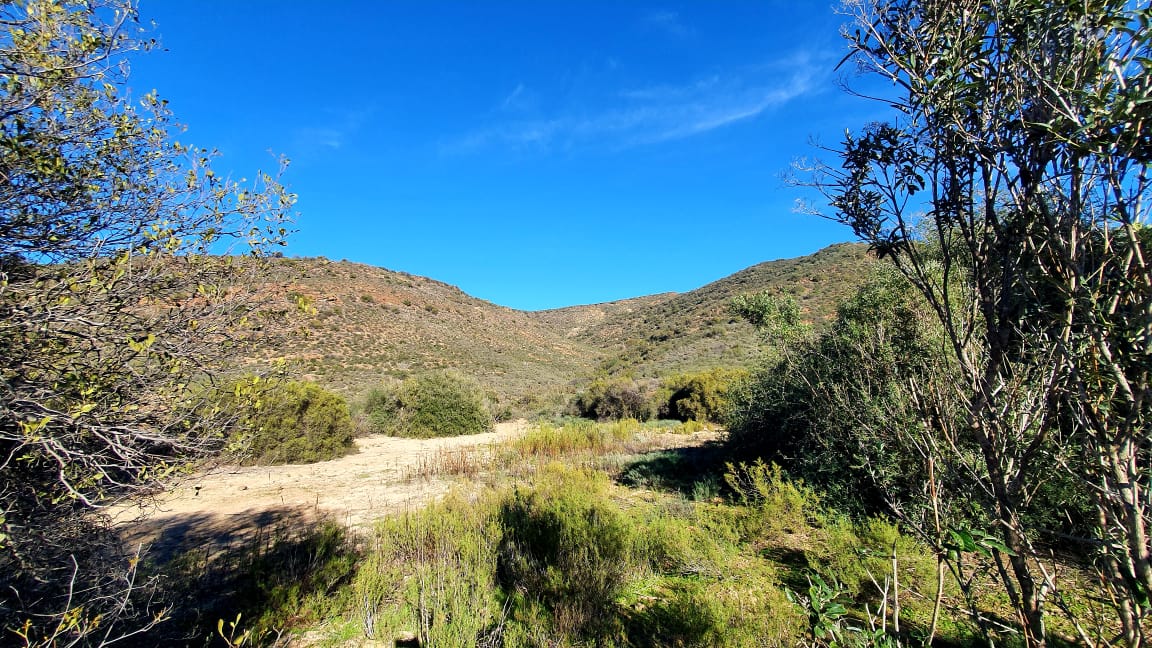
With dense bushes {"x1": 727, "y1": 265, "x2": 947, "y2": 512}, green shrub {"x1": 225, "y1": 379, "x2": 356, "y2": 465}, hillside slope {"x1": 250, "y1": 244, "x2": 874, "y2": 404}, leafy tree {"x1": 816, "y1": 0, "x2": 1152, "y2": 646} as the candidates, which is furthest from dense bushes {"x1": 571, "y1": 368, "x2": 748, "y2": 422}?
leafy tree {"x1": 816, "y1": 0, "x2": 1152, "y2": 646}

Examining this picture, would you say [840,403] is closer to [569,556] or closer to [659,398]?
[569,556]

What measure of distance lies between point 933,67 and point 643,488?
→ 7788 mm

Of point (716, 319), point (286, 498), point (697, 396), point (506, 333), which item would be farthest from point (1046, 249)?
point (506, 333)

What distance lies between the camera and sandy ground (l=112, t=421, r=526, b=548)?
6354 mm

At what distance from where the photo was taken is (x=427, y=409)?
1622 cm

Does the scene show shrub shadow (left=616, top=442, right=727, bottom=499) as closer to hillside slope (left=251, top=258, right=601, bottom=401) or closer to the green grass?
the green grass

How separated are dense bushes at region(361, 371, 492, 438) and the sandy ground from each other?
4079mm

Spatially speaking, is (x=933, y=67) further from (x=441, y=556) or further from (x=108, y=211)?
(x=441, y=556)

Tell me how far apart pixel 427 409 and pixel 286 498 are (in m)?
8.26

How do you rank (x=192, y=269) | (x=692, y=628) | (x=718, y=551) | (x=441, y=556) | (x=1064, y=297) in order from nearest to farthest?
(x=1064, y=297), (x=192, y=269), (x=692, y=628), (x=441, y=556), (x=718, y=551)

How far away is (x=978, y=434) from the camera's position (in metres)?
1.68

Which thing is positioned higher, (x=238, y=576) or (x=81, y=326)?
(x=81, y=326)

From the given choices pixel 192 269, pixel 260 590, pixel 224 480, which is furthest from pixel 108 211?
pixel 224 480

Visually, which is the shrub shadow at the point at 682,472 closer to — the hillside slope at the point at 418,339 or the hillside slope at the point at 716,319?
the hillside slope at the point at 716,319
